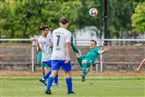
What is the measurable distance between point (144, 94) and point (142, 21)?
42.5 m

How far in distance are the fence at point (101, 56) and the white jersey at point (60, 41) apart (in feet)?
50.0

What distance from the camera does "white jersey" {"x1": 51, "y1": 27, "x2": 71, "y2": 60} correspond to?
1892cm

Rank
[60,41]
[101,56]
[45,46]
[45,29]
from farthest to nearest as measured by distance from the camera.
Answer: [101,56] → [45,46] → [45,29] → [60,41]

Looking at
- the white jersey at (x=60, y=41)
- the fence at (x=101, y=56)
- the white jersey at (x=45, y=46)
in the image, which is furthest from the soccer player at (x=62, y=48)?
the fence at (x=101, y=56)

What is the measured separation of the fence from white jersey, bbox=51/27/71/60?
50.0 ft

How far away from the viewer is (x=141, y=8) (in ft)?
196

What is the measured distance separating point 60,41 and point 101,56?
15794 millimetres

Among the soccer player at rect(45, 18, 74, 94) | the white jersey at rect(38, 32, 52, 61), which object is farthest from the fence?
the soccer player at rect(45, 18, 74, 94)

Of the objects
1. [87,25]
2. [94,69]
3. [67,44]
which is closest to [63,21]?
[67,44]

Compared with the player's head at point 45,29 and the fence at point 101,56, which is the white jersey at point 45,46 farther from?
the fence at point 101,56

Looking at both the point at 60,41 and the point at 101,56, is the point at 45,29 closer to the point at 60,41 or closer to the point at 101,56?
the point at 60,41

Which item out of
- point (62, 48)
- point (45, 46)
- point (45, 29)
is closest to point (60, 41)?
point (62, 48)

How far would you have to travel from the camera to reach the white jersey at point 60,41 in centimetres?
1892

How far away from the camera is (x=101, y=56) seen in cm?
3469
